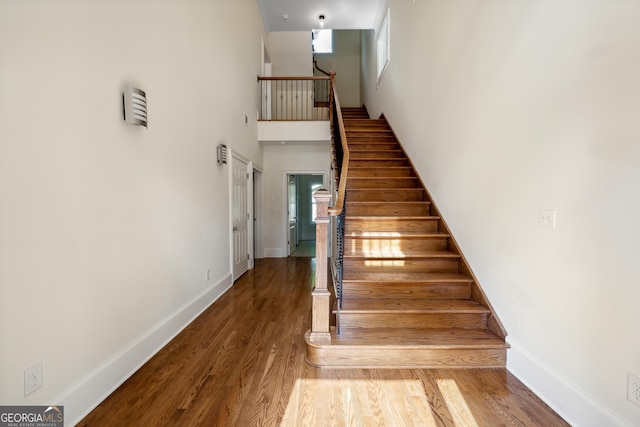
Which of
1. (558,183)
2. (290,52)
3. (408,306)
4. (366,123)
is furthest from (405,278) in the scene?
(290,52)

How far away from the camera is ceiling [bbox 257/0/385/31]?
6.11 m

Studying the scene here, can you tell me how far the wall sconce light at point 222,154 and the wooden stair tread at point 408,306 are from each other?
2.33 m

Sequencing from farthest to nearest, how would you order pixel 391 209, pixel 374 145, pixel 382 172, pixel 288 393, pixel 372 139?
pixel 372 139
pixel 374 145
pixel 382 172
pixel 391 209
pixel 288 393

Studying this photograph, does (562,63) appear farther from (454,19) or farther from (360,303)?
(360,303)

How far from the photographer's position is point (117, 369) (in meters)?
1.98

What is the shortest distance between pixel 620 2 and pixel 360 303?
2.39 meters

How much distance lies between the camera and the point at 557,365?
6.02 feet

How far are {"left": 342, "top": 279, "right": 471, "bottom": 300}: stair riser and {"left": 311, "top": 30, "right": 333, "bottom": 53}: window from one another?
8259mm

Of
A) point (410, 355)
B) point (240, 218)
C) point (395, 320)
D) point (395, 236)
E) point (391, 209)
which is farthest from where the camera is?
point (240, 218)

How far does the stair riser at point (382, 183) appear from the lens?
4254mm

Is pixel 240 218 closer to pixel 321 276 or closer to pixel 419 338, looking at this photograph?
pixel 321 276

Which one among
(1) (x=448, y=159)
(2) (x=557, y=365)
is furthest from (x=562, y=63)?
(2) (x=557, y=365)

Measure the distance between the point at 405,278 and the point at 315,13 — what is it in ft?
19.5

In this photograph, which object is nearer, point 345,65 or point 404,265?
point 404,265
